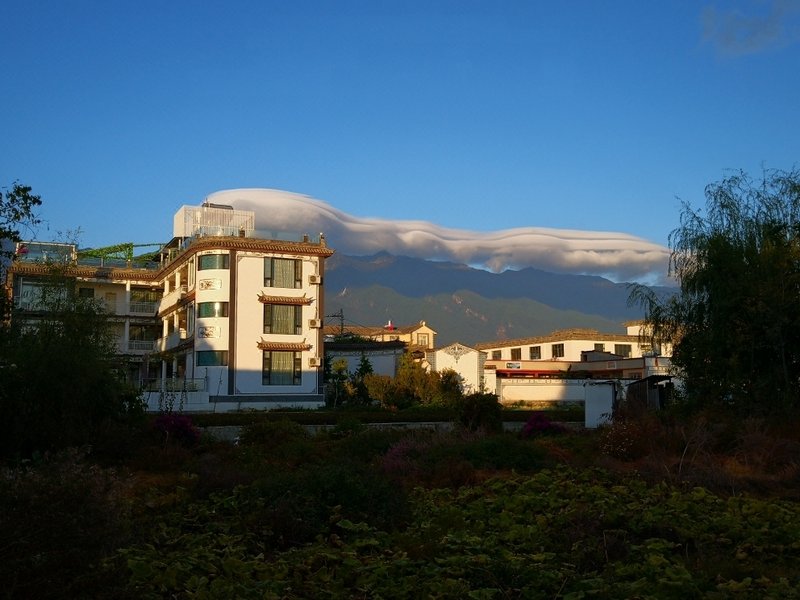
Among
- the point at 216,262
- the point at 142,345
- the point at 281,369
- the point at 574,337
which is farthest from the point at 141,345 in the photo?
the point at 574,337

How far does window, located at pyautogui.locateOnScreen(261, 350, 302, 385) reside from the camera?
173 feet

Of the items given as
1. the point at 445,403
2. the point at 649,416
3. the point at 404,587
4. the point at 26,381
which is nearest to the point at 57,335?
the point at 26,381

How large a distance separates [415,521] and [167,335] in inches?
1997

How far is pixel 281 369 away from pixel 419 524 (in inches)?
1662

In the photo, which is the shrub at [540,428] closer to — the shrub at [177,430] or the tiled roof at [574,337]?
the shrub at [177,430]

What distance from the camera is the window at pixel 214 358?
51.7 metres

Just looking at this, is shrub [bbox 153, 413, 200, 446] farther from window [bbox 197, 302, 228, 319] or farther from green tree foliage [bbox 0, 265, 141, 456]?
window [bbox 197, 302, 228, 319]

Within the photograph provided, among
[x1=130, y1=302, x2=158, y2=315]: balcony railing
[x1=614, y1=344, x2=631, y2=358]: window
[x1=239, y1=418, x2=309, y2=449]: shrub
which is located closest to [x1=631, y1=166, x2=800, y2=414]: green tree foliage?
[x1=239, y1=418, x2=309, y2=449]: shrub

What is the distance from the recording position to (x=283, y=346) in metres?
52.8

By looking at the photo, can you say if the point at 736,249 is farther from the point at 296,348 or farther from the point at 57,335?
the point at 296,348

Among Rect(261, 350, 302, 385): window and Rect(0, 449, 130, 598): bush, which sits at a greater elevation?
Rect(261, 350, 302, 385): window

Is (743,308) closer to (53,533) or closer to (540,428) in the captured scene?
(540,428)

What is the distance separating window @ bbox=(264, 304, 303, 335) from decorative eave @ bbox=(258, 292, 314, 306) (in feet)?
1.06

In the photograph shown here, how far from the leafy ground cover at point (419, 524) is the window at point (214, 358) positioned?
32526 millimetres
